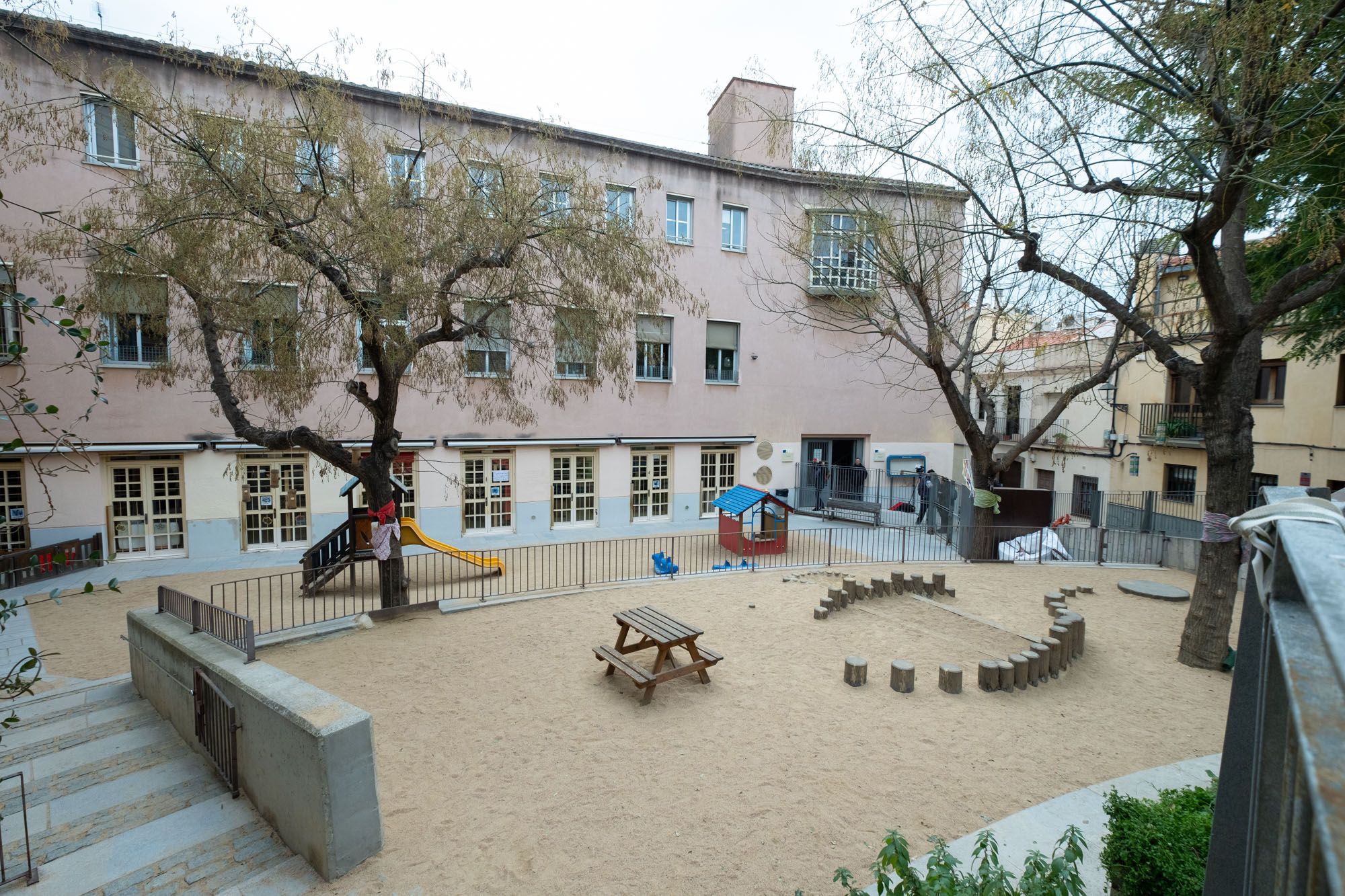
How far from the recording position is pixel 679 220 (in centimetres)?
2094

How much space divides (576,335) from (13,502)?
1399 centimetres

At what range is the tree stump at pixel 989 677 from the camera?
782 centimetres

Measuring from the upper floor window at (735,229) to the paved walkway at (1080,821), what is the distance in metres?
18.6

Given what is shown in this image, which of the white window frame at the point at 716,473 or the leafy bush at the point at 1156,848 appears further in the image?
the white window frame at the point at 716,473

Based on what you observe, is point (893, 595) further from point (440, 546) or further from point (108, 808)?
point (108, 808)

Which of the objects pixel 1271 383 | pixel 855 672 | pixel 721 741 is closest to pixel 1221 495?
pixel 855 672

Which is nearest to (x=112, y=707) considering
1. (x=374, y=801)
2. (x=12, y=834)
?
(x=12, y=834)

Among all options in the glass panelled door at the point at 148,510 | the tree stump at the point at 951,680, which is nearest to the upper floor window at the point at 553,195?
the tree stump at the point at 951,680

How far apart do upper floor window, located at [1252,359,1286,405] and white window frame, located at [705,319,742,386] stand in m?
15.1

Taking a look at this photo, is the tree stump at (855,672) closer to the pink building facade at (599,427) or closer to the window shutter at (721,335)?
the pink building facade at (599,427)

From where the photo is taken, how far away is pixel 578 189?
10.5 meters

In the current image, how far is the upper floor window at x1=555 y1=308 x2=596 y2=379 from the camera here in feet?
33.3

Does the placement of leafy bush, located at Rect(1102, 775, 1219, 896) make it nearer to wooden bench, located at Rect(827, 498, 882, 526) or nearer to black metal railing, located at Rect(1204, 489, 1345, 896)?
black metal railing, located at Rect(1204, 489, 1345, 896)

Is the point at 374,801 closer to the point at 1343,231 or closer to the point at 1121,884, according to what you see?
the point at 1121,884
